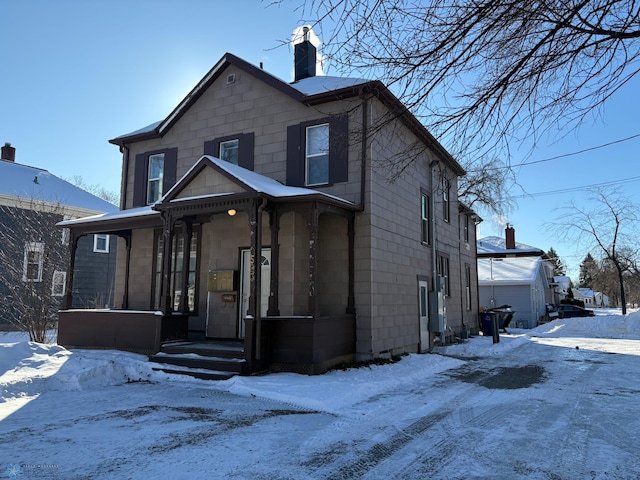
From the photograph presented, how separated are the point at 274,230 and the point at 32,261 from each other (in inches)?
425

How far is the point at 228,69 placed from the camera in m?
12.9

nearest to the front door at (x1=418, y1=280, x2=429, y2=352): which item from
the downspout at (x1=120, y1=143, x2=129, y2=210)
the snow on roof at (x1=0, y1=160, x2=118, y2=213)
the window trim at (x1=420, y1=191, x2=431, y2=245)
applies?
the window trim at (x1=420, y1=191, x2=431, y2=245)

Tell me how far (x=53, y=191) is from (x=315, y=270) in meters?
17.9

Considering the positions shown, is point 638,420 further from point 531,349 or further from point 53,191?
point 53,191

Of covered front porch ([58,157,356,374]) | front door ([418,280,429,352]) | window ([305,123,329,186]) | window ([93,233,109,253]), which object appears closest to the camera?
covered front porch ([58,157,356,374])

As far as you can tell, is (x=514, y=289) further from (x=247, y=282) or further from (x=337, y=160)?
(x=247, y=282)

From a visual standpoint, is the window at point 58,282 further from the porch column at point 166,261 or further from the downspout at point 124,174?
the porch column at point 166,261

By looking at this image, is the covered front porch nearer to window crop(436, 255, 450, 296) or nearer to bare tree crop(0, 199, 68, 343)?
bare tree crop(0, 199, 68, 343)

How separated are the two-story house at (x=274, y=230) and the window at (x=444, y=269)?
103 cm

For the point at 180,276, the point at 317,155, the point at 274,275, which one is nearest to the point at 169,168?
the point at 180,276

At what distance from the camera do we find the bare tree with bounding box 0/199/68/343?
43.1 feet

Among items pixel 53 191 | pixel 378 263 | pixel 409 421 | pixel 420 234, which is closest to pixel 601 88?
pixel 409 421

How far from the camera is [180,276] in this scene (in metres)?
12.8

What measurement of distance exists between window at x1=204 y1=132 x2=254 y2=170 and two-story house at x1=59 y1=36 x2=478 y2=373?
0.13ft
